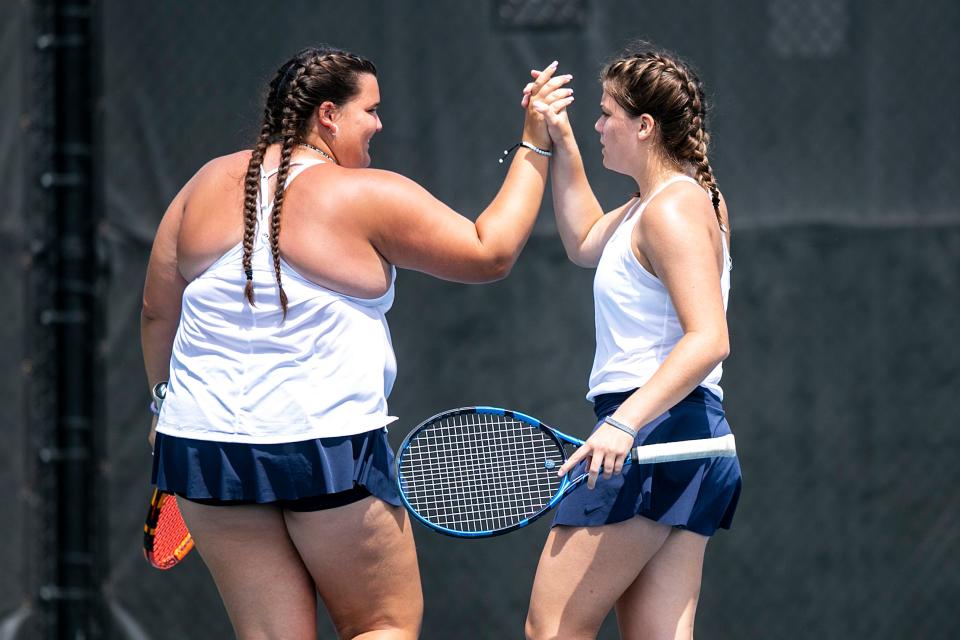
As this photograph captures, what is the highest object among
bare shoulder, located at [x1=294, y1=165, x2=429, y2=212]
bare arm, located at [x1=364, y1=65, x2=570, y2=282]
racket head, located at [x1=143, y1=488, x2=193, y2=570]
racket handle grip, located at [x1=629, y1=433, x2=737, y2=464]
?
bare shoulder, located at [x1=294, y1=165, x2=429, y2=212]

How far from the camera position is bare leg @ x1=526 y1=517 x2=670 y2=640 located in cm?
227

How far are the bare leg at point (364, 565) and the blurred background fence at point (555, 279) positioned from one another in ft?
4.67

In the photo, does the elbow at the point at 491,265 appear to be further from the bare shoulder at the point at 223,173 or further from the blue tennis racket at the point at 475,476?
the bare shoulder at the point at 223,173

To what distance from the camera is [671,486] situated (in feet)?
7.45

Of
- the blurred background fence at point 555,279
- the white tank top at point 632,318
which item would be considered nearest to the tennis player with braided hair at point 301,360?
the white tank top at point 632,318

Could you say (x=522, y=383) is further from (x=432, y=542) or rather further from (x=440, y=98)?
(x=440, y=98)

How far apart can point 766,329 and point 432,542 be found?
3.81 feet

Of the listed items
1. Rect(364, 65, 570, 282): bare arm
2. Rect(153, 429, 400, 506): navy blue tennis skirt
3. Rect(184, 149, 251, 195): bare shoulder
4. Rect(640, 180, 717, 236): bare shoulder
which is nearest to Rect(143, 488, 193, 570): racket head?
Rect(153, 429, 400, 506): navy blue tennis skirt

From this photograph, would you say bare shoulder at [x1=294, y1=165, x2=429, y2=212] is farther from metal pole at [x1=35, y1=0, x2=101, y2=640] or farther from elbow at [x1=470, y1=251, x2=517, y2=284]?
metal pole at [x1=35, y1=0, x2=101, y2=640]

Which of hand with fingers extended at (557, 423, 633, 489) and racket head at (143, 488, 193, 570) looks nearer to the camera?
hand with fingers extended at (557, 423, 633, 489)

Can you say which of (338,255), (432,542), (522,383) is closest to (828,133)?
(522,383)

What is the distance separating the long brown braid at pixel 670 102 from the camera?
2.38m

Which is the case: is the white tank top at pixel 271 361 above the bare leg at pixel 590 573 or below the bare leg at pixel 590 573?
above

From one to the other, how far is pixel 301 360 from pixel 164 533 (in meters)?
0.69
